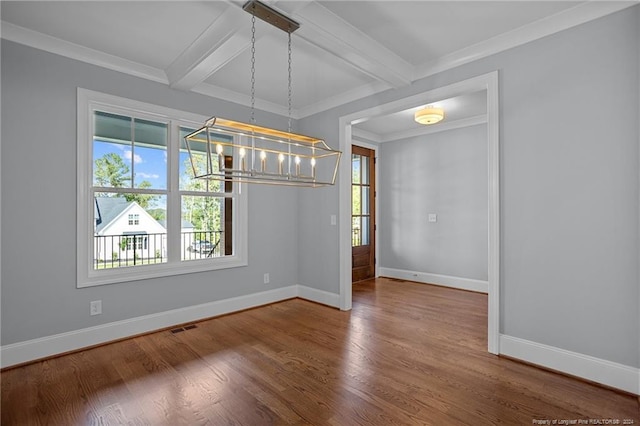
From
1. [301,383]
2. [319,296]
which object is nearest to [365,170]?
[319,296]

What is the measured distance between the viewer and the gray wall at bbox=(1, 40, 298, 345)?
254 cm

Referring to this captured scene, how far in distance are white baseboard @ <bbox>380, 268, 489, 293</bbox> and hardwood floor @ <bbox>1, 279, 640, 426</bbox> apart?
5.70ft

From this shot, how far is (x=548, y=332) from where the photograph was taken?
2.49 meters

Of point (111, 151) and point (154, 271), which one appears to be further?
point (154, 271)

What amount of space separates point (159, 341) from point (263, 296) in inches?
56.9

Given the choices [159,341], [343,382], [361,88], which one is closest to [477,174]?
[361,88]

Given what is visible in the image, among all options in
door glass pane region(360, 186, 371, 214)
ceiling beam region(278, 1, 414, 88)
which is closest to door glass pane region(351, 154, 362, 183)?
door glass pane region(360, 186, 371, 214)

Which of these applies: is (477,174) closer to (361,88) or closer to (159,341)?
(361,88)

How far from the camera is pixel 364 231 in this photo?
6059 millimetres

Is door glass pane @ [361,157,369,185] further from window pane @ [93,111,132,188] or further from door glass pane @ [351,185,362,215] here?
window pane @ [93,111,132,188]

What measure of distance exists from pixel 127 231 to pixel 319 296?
246 centimetres

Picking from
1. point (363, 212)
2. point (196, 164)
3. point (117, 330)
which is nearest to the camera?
point (117, 330)

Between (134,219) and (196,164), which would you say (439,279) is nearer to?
(196,164)

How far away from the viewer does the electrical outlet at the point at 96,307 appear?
2930 mm
